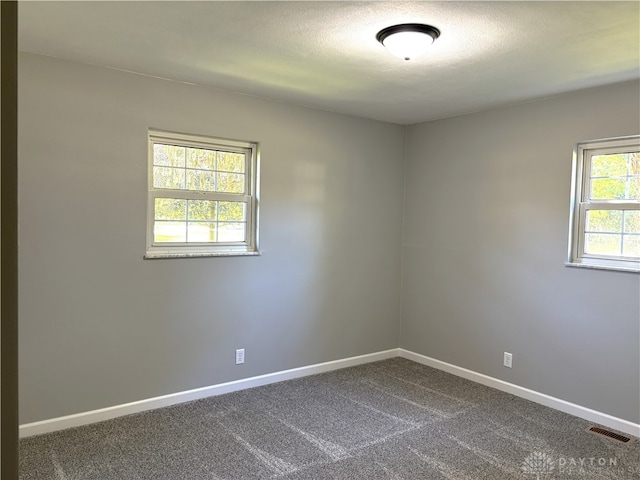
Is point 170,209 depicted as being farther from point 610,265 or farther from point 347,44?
point 610,265

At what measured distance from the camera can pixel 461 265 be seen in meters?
4.21

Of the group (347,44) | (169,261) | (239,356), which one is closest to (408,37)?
(347,44)

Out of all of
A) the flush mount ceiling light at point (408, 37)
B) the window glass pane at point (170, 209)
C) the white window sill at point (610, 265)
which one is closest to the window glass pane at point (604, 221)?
the white window sill at point (610, 265)

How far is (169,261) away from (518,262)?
9.06 ft

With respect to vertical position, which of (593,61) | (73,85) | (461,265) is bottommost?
(461,265)

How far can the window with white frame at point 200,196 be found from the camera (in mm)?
3369

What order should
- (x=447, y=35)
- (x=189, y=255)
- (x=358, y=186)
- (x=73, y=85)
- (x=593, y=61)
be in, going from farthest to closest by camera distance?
(x=358, y=186)
(x=189, y=255)
(x=73, y=85)
(x=593, y=61)
(x=447, y=35)

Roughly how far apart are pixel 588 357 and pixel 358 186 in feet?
7.71

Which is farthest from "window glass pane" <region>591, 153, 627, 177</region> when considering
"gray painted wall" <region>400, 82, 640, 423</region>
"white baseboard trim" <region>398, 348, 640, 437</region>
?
"white baseboard trim" <region>398, 348, 640, 437</region>

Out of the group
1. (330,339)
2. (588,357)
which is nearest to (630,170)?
(588,357)

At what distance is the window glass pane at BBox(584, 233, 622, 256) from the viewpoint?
3.26 metres

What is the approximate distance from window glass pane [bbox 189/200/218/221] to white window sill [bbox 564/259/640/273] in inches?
108

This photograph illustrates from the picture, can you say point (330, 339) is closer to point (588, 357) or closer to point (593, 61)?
point (588, 357)

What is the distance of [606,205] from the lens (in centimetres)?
328
